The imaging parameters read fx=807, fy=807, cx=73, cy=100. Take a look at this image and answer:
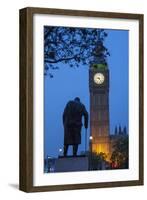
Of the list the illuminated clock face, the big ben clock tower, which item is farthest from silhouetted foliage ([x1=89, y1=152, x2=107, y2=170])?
the illuminated clock face

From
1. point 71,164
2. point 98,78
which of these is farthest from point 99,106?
point 71,164

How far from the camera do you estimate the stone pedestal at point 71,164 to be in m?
2.88

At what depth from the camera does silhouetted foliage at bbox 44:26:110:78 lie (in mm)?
2854

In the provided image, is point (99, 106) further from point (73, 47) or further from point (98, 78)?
point (73, 47)

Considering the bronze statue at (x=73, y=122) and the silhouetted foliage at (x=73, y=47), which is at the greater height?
the silhouetted foliage at (x=73, y=47)

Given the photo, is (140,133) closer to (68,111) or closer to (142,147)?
(142,147)

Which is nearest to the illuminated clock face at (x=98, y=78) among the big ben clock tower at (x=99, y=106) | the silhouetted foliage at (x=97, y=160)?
the big ben clock tower at (x=99, y=106)

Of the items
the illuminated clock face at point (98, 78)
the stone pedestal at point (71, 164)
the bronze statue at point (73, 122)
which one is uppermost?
Answer: the illuminated clock face at point (98, 78)

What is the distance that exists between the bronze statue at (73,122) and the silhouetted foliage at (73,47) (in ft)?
0.45

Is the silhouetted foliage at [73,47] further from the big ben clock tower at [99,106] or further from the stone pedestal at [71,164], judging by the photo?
the stone pedestal at [71,164]

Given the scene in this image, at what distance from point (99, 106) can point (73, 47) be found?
9.3 inches

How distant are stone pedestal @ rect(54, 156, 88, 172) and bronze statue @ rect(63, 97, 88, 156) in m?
0.02

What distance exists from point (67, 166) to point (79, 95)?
259 mm

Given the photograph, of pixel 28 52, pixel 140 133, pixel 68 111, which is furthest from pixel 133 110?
pixel 28 52
